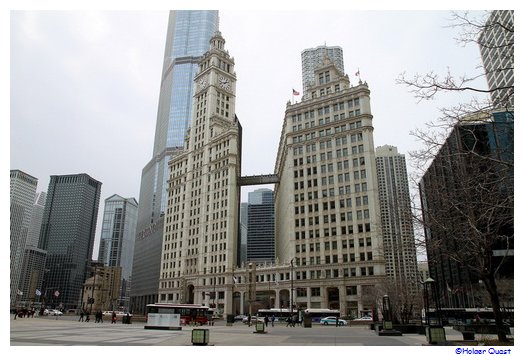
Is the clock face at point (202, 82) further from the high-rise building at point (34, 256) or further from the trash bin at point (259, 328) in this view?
the trash bin at point (259, 328)

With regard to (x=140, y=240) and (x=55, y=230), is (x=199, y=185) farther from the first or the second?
(x=55, y=230)

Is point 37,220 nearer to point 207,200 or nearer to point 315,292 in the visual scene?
point 207,200

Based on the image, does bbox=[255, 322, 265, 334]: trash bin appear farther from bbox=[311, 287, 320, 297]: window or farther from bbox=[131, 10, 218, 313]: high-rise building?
bbox=[131, 10, 218, 313]: high-rise building

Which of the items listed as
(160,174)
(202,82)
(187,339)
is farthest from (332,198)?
(160,174)

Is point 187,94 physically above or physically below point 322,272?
above

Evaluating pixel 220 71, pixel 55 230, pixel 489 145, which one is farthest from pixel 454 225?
pixel 55 230

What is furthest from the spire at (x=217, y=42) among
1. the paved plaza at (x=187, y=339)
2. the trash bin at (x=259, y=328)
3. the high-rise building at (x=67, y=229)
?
the paved plaza at (x=187, y=339)

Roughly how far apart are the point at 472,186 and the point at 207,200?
314 ft

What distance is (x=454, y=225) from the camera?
69.4 feet

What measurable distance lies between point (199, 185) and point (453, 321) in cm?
7263

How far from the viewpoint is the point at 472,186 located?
14.9 m

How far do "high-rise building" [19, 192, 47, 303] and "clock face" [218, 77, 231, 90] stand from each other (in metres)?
92.5

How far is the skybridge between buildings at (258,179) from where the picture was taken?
110 meters
